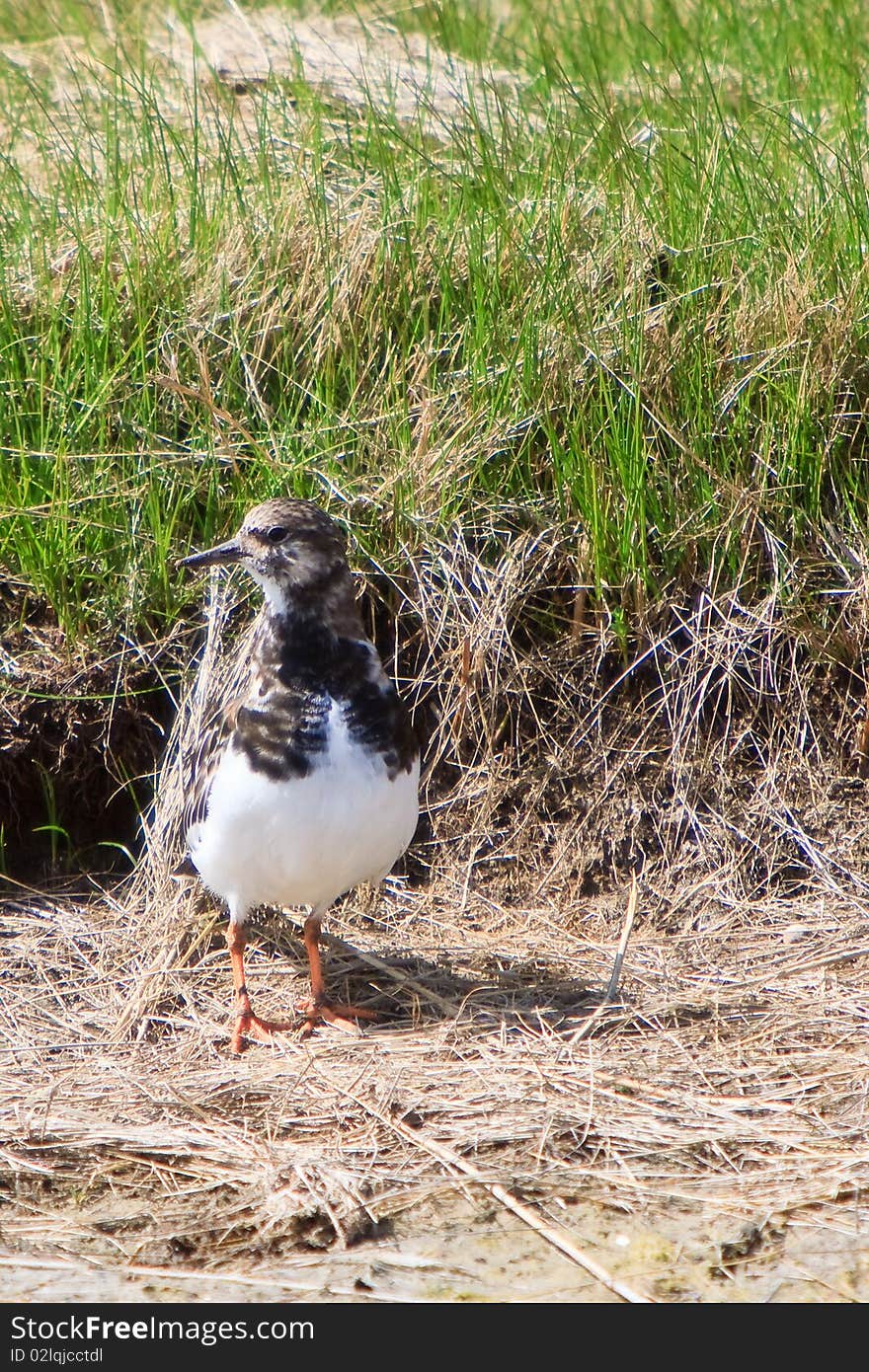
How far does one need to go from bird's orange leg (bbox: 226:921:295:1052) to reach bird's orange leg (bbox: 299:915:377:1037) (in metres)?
0.07

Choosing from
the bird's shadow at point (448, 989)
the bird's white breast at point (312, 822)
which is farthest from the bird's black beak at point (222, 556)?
the bird's shadow at point (448, 989)

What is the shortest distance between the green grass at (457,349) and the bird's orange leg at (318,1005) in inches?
45.1

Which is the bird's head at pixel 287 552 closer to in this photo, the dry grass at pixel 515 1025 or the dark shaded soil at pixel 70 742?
the dry grass at pixel 515 1025

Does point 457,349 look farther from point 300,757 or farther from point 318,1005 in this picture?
point 318,1005

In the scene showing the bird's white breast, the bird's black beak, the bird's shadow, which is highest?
the bird's black beak

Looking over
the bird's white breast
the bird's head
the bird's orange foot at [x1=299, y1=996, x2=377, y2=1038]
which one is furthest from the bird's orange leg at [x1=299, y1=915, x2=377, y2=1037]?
the bird's head

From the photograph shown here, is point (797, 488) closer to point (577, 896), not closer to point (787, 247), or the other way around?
point (787, 247)

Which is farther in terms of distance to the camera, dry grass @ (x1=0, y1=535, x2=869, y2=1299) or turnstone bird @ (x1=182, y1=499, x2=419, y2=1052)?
turnstone bird @ (x1=182, y1=499, x2=419, y2=1052)

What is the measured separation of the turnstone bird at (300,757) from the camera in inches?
148

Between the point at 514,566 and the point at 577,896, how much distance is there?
1.04 metres

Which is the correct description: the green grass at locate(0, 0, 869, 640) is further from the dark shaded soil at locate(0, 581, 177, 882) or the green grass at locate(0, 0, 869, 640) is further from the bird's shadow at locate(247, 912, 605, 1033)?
the bird's shadow at locate(247, 912, 605, 1033)

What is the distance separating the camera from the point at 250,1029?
158 inches

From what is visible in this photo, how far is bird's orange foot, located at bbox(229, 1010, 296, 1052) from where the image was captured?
394 centimetres

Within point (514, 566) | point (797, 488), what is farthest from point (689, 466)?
point (514, 566)
